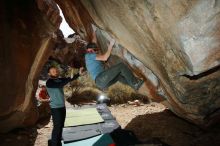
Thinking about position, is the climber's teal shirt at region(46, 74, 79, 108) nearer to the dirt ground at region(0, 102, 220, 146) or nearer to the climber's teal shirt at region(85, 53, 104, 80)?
the climber's teal shirt at region(85, 53, 104, 80)

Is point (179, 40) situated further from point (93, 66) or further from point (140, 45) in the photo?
point (93, 66)

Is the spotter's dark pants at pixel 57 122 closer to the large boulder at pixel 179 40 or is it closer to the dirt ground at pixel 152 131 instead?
the dirt ground at pixel 152 131

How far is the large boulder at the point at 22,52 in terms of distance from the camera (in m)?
6.61

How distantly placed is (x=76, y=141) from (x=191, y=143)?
2493 millimetres

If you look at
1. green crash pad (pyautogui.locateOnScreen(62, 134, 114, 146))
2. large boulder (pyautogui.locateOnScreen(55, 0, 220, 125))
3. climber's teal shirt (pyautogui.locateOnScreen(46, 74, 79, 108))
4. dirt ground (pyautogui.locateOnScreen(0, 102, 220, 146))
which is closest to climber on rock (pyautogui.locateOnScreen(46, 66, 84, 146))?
climber's teal shirt (pyautogui.locateOnScreen(46, 74, 79, 108))

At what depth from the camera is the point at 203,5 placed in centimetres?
252

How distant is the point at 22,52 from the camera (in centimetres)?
703

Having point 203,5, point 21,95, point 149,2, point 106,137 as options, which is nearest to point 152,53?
point 149,2

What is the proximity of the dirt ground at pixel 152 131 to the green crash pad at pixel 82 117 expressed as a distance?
0.68 m

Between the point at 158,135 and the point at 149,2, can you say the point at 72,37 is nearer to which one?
the point at 158,135

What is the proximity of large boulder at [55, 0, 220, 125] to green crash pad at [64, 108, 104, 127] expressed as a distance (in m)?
2.55

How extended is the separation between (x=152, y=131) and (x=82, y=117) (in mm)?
1868

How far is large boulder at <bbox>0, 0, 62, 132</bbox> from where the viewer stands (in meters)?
6.61

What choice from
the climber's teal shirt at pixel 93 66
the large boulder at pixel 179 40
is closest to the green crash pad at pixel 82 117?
the climber's teal shirt at pixel 93 66
